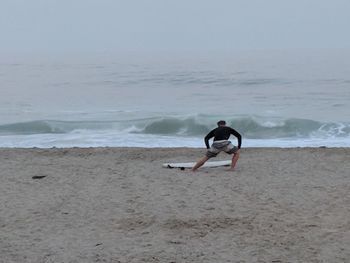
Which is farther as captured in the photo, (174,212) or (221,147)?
(221,147)

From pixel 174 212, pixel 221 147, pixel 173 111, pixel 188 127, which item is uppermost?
pixel 221 147

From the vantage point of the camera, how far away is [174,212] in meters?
8.58

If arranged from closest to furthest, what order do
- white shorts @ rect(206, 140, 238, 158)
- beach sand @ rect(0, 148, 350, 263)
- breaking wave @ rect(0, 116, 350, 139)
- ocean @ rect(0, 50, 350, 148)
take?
beach sand @ rect(0, 148, 350, 263)
white shorts @ rect(206, 140, 238, 158)
ocean @ rect(0, 50, 350, 148)
breaking wave @ rect(0, 116, 350, 139)

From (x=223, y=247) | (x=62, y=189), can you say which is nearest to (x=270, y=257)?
(x=223, y=247)

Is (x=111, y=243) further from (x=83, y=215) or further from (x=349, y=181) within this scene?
(x=349, y=181)

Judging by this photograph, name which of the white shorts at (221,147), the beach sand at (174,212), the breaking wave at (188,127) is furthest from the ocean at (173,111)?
the white shorts at (221,147)

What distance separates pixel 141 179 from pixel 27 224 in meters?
3.85

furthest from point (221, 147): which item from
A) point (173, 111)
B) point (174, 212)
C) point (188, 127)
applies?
point (173, 111)

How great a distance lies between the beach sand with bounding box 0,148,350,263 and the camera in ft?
21.9

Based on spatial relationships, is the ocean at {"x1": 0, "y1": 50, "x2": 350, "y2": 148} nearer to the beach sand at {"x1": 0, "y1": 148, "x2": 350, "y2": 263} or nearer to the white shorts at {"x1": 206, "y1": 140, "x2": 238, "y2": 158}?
the beach sand at {"x1": 0, "y1": 148, "x2": 350, "y2": 263}

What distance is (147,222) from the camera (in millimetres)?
8016

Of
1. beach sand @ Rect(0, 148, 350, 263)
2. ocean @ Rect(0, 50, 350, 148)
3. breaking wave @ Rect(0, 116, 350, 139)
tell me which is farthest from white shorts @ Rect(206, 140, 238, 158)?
breaking wave @ Rect(0, 116, 350, 139)

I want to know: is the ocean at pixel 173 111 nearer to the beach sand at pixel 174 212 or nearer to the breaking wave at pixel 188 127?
the breaking wave at pixel 188 127

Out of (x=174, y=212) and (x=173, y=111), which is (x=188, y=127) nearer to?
(x=173, y=111)
